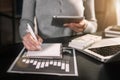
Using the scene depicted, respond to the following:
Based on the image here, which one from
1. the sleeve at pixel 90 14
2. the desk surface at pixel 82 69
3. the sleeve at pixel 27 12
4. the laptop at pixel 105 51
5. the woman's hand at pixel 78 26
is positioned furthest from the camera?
the sleeve at pixel 90 14

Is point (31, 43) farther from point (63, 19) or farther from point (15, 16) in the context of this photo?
point (15, 16)

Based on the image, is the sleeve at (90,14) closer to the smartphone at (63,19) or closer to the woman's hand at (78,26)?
the woman's hand at (78,26)

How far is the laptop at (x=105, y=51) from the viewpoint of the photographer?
102 cm

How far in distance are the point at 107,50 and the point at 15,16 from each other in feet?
6.06

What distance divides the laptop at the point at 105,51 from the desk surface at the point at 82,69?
0.07 ft

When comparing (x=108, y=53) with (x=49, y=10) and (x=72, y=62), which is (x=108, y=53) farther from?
(x=49, y=10)

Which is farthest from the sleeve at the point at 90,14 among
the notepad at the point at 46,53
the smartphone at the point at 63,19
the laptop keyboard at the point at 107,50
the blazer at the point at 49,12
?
the notepad at the point at 46,53

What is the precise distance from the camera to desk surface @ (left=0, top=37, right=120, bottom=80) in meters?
0.89

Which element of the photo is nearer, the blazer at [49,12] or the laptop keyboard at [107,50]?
the laptop keyboard at [107,50]

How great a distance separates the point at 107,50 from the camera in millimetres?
1139

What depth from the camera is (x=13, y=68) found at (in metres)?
0.96

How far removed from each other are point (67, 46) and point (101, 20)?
174 cm

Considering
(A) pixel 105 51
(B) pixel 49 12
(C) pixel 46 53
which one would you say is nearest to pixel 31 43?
(C) pixel 46 53

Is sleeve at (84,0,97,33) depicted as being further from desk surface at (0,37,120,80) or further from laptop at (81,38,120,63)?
desk surface at (0,37,120,80)
